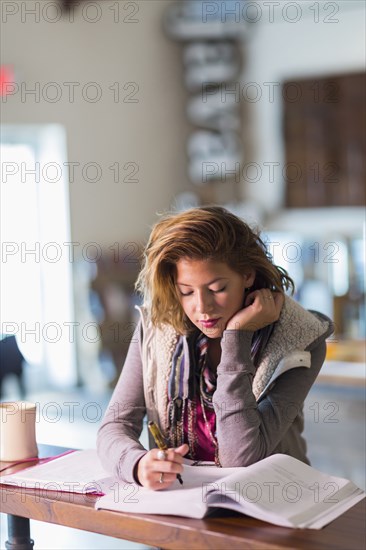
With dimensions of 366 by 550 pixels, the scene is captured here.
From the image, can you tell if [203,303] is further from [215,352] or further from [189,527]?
[189,527]

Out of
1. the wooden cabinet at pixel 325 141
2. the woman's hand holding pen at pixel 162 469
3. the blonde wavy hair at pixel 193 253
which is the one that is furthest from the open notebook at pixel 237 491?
the wooden cabinet at pixel 325 141

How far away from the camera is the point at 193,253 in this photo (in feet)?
6.91

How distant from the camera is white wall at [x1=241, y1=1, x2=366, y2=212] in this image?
22.2 ft

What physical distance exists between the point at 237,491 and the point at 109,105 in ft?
17.8

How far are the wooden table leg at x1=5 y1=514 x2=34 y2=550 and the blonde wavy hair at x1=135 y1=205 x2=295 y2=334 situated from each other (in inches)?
23.2

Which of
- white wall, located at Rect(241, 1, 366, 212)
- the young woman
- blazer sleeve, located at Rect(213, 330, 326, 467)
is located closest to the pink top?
the young woman

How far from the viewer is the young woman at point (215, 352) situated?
2061mm

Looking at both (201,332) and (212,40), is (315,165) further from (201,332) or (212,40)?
(201,332)

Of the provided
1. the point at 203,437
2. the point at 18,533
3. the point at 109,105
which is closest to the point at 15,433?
the point at 18,533

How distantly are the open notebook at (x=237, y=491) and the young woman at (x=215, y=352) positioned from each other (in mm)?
103

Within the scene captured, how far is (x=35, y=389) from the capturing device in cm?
643

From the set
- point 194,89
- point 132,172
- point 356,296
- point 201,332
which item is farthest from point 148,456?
point 194,89

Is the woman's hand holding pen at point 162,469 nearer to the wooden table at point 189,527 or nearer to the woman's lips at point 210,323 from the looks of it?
the wooden table at point 189,527

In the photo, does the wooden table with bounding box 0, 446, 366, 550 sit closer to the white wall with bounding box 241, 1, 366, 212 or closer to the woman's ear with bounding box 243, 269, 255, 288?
the woman's ear with bounding box 243, 269, 255, 288
